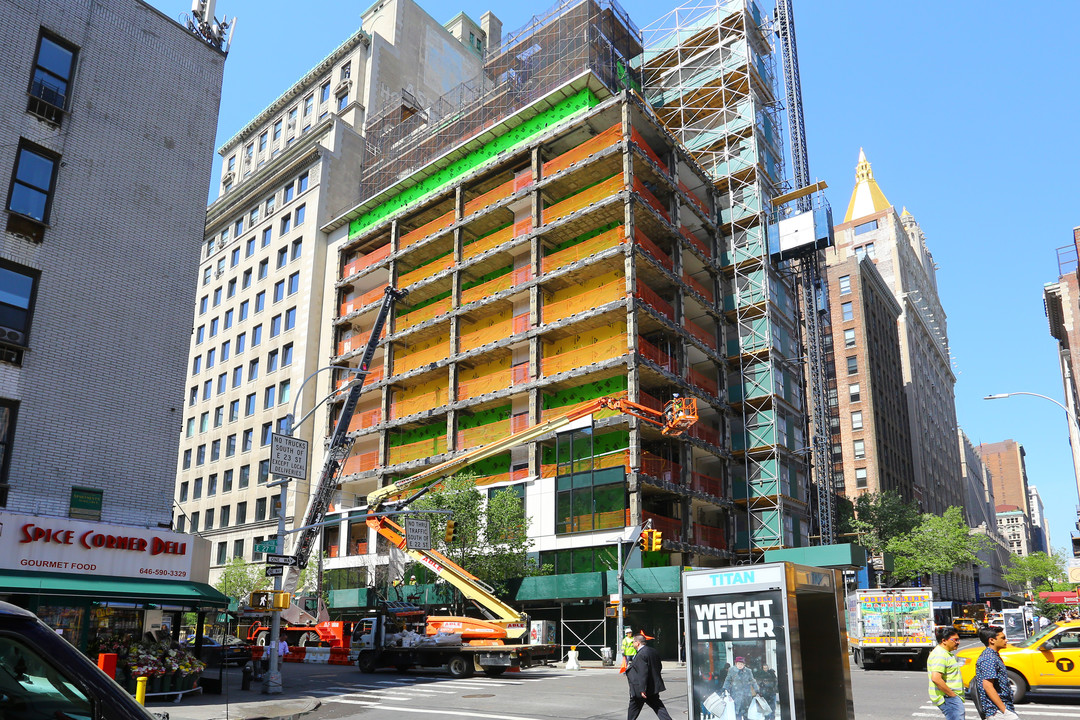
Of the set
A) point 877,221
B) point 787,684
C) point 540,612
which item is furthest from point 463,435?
point 877,221

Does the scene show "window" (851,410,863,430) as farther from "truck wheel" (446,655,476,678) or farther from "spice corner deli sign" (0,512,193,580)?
"spice corner deli sign" (0,512,193,580)

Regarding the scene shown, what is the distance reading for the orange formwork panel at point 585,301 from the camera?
44.6 metres

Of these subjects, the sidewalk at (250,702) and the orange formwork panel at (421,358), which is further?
the orange formwork panel at (421,358)

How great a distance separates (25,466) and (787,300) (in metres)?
48.8

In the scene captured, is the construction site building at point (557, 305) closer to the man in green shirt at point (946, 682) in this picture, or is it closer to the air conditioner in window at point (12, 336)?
the air conditioner in window at point (12, 336)

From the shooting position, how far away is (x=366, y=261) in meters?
61.3

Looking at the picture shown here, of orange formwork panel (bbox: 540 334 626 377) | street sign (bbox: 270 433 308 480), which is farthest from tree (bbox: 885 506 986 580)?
street sign (bbox: 270 433 308 480)

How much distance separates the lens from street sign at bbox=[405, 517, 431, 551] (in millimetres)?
33406

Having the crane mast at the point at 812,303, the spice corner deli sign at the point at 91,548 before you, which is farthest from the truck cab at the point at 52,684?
the crane mast at the point at 812,303

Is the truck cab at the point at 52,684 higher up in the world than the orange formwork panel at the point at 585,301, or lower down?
lower down

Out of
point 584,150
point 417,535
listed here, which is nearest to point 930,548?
point 584,150

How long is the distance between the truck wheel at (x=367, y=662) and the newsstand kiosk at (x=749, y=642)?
22287mm

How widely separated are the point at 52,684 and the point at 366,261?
59.8 meters

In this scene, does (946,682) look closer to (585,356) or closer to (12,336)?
(12,336)
